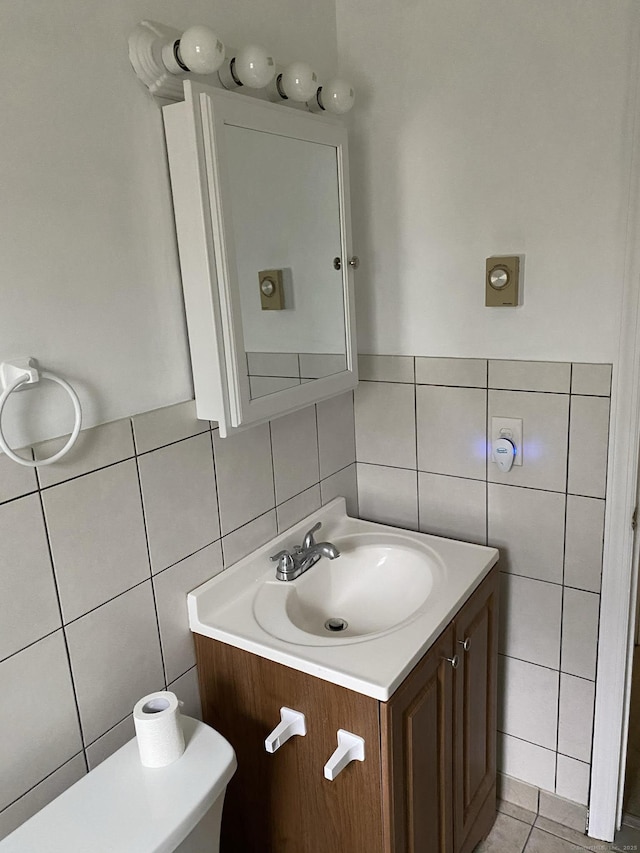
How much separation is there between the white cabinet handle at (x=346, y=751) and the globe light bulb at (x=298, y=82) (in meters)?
1.27

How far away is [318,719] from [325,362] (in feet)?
2.60

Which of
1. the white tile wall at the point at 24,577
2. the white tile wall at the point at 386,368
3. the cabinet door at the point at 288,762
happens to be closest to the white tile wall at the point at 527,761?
the cabinet door at the point at 288,762

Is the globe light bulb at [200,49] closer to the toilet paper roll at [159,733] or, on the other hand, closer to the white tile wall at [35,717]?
the white tile wall at [35,717]

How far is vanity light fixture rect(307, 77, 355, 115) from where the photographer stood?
141 centimetres

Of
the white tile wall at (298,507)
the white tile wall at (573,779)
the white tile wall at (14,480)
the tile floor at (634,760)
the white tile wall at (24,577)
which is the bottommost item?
the tile floor at (634,760)

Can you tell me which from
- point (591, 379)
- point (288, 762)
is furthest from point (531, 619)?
point (288, 762)

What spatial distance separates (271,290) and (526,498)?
2.82ft

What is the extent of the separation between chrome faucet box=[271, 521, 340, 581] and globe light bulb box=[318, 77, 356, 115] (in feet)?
3.22

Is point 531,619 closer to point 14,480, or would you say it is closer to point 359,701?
point 359,701

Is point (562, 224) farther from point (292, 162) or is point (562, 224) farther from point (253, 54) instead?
point (253, 54)

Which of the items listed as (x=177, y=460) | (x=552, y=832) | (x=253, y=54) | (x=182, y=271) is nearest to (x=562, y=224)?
(x=253, y=54)

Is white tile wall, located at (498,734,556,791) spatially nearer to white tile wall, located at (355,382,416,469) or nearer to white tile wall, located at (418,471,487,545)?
white tile wall, located at (418,471,487,545)

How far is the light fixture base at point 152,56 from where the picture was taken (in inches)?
43.4

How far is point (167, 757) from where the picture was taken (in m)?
1.10
